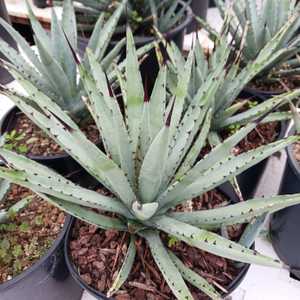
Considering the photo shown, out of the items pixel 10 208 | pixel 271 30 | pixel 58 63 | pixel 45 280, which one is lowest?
pixel 45 280

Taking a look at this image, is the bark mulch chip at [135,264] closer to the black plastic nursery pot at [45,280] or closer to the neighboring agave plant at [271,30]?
the black plastic nursery pot at [45,280]

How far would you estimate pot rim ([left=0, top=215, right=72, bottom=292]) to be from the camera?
2.43 ft

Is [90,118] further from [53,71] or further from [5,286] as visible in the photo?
[5,286]

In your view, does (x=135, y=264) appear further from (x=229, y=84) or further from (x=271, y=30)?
(x=271, y=30)

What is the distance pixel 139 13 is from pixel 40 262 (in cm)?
116

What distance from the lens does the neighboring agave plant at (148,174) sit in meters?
0.61

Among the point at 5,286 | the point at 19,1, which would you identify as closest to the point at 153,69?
the point at 19,1

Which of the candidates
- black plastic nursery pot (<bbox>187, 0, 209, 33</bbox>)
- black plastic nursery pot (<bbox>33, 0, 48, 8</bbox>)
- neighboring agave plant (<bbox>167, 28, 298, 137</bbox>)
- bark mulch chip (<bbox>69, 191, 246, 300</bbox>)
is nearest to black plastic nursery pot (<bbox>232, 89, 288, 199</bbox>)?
neighboring agave plant (<bbox>167, 28, 298, 137</bbox>)

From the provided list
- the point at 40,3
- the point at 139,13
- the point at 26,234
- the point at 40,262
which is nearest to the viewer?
the point at 40,262

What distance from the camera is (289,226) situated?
3.17 feet

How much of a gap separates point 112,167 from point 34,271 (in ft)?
1.08

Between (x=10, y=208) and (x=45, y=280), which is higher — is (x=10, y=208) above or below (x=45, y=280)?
above

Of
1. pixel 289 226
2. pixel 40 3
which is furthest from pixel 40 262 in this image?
pixel 40 3

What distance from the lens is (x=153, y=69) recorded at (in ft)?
5.12
